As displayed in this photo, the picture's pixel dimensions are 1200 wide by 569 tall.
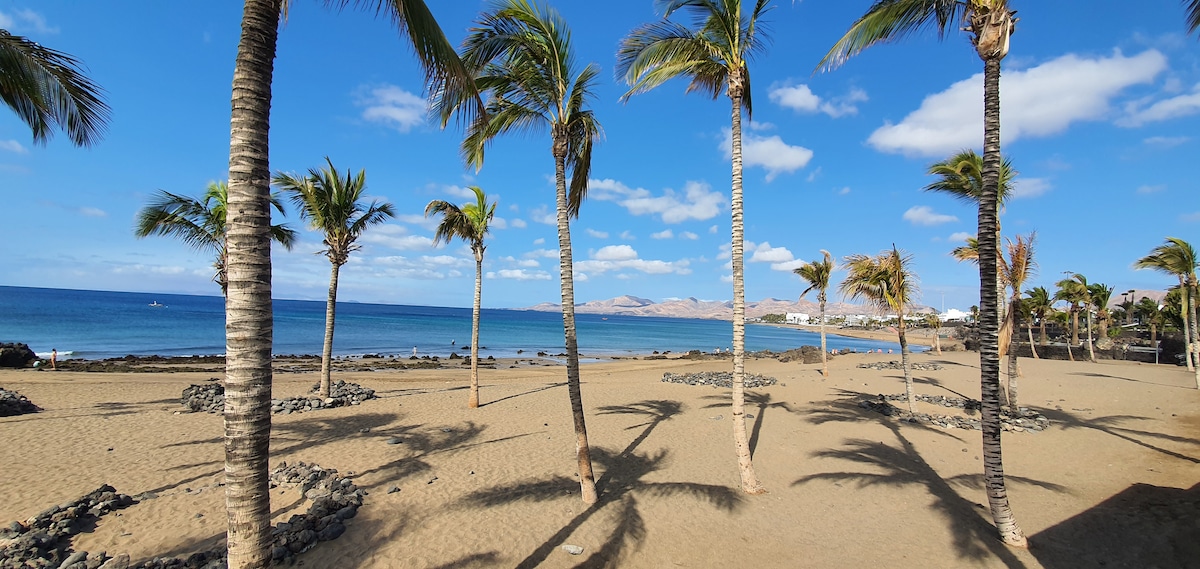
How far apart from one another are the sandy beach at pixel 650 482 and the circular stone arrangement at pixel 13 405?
0.42 m

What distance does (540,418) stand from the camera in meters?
14.0

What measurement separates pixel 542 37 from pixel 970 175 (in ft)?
37.7

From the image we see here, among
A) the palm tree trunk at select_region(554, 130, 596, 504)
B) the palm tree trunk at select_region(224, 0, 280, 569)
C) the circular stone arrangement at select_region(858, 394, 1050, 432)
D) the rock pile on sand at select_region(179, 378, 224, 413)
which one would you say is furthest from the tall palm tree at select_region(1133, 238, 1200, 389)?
the rock pile on sand at select_region(179, 378, 224, 413)

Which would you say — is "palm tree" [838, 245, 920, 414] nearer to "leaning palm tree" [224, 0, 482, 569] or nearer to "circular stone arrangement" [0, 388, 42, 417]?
"leaning palm tree" [224, 0, 482, 569]

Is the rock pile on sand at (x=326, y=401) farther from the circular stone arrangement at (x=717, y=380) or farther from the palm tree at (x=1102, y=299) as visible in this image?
the palm tree at (x=1102, y=299)

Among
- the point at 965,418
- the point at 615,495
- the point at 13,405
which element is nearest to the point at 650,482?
the point at 615,495

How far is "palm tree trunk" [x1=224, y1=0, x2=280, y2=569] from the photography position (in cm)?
295

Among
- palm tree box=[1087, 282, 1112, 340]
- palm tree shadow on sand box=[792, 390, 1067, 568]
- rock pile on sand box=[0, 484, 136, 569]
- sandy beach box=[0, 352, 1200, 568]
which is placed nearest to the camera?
rock pile on sand box=[0, 484, 136, 569]

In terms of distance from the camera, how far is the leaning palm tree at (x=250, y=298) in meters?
2.96

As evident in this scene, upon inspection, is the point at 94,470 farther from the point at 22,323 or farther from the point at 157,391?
the point at 22,323

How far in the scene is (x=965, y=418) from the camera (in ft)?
44.5

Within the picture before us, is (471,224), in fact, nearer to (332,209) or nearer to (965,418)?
(332,209)

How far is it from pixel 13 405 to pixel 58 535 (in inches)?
402

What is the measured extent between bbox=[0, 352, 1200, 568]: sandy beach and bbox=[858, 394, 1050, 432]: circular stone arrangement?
0.46m
